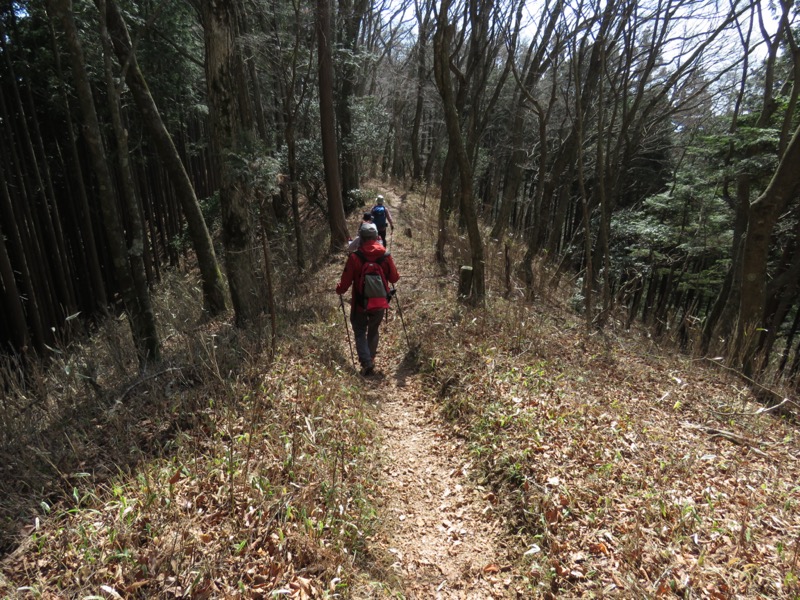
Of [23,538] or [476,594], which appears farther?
[476,594]

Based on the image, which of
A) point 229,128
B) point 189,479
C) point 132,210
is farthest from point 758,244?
point 132,210

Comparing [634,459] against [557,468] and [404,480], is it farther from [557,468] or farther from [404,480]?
[404,480]

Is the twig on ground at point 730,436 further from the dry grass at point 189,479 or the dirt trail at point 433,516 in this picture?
the dry grass at point 189,479

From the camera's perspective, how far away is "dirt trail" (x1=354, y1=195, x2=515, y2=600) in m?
3.37

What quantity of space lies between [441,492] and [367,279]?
3.13 metres

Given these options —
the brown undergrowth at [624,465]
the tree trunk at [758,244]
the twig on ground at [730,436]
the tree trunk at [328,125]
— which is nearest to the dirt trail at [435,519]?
the brown undergrowth at [624,465]

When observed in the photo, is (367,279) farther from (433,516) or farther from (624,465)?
(624,465)

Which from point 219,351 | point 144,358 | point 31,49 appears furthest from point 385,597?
point 31,49

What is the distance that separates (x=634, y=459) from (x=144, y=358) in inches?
248

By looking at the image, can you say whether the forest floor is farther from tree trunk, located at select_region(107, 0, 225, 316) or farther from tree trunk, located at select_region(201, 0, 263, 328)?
tree trunk, located at select_region(107, 0, 225, 316)

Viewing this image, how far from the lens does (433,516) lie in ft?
13.3

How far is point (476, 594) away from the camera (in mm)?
3271

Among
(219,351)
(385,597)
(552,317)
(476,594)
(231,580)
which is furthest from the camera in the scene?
(552,317)

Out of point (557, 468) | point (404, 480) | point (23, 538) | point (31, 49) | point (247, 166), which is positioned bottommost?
point (404, 480)
